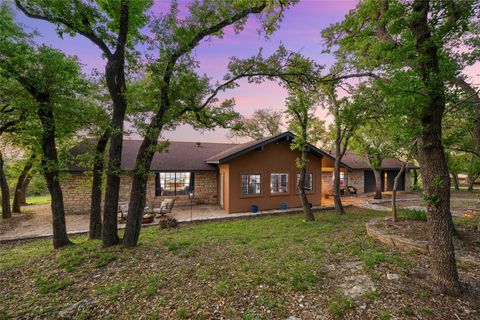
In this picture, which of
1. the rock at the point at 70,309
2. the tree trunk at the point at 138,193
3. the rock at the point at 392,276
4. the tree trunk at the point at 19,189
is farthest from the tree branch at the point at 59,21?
the tree trunk at the point at 19,189

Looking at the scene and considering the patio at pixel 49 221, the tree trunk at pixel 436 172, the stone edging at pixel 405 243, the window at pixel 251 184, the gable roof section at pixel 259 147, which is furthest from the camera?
the window at pixel 251 184

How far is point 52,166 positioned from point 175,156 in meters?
9.32

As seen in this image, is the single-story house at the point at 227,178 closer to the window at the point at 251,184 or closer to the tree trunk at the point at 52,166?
the window at the point at 251,184

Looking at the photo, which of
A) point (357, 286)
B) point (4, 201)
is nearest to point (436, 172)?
point (357, 286)

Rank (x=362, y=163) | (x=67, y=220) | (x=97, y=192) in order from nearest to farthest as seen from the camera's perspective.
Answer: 1. (x=97, y=192)
2. (x=67, y=220)
3. (x=362, y=163)

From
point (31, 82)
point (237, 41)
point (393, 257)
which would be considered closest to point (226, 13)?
point (237, 41)

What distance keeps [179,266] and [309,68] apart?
272 inches

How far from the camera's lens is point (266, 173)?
13.2 meters

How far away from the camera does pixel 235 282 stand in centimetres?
419

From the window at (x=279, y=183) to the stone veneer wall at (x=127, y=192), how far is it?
4.31 metres

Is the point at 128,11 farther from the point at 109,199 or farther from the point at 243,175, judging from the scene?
the point at 243,175

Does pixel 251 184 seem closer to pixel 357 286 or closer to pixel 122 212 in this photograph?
pixel 122 212

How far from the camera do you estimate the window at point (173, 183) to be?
13992 mm

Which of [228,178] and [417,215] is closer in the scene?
[417,215]
